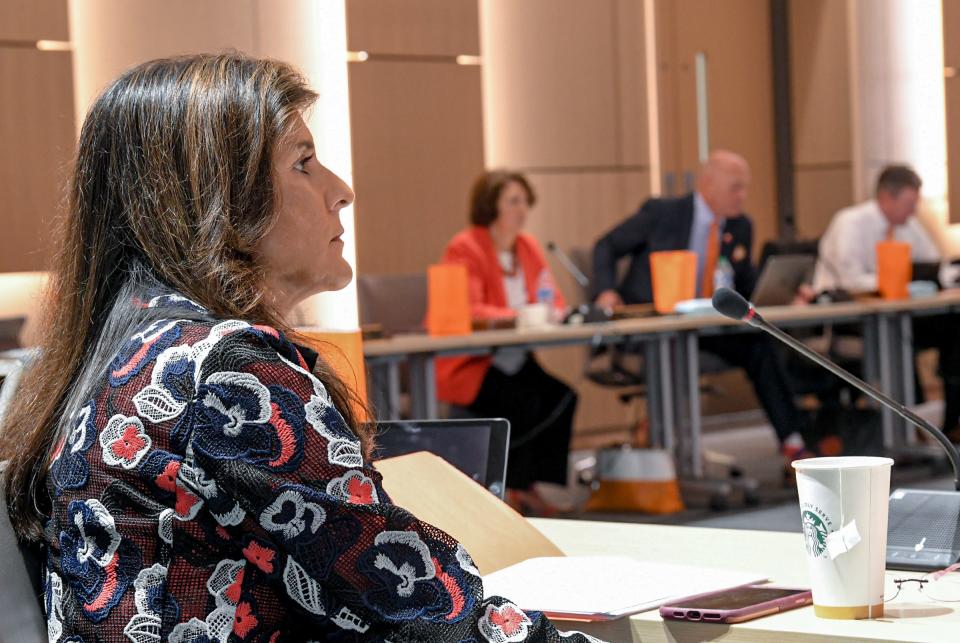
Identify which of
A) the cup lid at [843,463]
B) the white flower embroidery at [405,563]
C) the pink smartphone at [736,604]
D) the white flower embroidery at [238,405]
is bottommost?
the pink smartphone at [736,604]

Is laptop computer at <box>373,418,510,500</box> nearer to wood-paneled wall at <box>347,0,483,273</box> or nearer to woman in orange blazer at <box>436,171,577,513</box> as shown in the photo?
woman in orange blazer at <box>436,171,577,513</box>

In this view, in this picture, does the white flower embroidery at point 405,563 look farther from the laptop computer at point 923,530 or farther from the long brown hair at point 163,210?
the laptop computer at point 923,530

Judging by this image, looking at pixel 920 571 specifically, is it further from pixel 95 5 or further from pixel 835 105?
pixel 835 105

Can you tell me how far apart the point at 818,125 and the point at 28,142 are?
471 cm

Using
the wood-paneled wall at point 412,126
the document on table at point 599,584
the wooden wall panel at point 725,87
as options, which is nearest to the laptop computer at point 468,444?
the document on table at point 599,584

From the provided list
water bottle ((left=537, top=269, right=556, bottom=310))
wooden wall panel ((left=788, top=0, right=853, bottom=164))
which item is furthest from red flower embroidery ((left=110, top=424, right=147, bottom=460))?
wooden wall panel ((left=788, top=0, right=853, bottom=164))

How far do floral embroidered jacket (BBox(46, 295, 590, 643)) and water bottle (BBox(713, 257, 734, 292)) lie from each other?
4564mm

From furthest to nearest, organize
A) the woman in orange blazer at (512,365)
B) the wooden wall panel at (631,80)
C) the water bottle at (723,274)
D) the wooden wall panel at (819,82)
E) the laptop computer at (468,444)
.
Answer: the wooden wall panel at (819,82) < the wooden wall panel at (631,80) < the water bottle at (723,274) < the woman in orange blazer at (512,365) < the laptop computer at (468,444)

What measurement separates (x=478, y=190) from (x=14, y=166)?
1856 mm

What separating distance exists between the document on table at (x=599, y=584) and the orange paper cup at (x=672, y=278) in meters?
3.63

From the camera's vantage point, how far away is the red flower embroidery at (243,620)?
1.12 metres

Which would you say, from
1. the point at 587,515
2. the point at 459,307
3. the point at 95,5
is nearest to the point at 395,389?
the point at 459,307

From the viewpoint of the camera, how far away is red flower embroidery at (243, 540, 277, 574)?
3.64 feet

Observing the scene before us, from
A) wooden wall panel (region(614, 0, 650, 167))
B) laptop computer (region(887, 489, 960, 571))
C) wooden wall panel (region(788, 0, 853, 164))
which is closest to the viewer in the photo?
laptop computer (region(887, 489, 960, 571))
